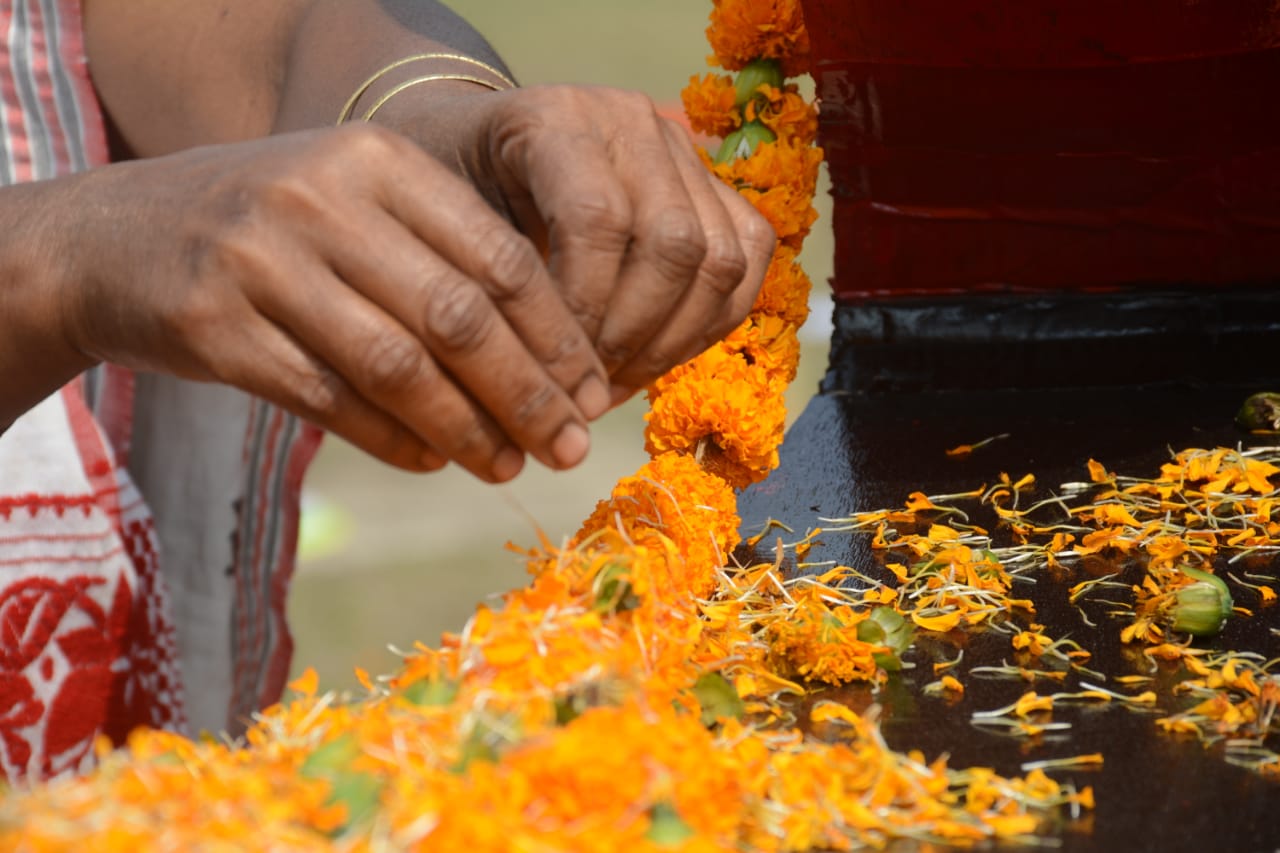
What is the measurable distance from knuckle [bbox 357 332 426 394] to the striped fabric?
883mm

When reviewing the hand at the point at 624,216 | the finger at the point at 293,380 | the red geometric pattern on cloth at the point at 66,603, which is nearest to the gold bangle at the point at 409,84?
the hand at the point at 624,216

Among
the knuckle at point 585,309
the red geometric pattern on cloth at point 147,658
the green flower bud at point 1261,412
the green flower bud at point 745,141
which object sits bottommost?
the red geometric pattern on cloth at point 147,658

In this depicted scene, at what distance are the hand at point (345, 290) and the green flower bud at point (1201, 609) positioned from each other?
1.53 feet

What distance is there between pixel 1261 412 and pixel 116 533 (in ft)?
4.18

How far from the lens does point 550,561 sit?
858 millimetres

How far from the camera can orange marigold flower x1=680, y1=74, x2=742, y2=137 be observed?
1458 millimetres

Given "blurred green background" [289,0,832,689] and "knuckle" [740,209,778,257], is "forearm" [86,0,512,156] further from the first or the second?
"blurred green background" [289,0,832,689]

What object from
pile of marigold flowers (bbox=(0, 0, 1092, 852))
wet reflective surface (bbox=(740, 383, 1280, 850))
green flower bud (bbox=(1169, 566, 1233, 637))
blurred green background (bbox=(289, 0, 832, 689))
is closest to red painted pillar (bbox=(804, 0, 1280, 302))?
wet reflective surface (bbox=(740, 383, 1280, 850))

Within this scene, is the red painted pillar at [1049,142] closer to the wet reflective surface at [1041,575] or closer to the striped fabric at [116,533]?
the wet reflective surface at [1041,575]

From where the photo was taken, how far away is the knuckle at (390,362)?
2.36 ft

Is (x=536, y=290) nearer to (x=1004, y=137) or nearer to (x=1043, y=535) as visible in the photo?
(x=1043, y=535)

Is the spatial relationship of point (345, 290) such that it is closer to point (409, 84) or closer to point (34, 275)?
point (34, 275)

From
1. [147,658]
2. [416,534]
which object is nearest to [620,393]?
[147,658]

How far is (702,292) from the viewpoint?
2.87 feet
